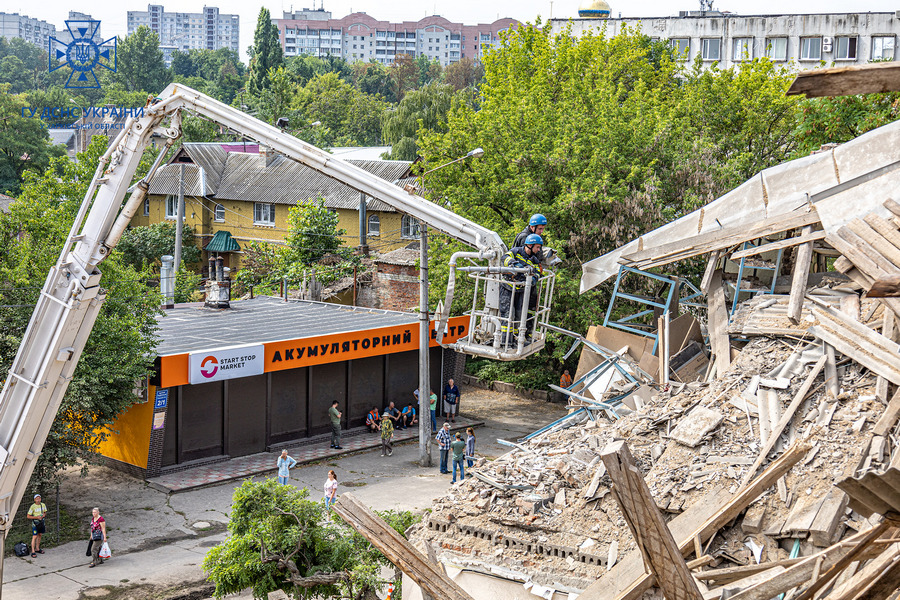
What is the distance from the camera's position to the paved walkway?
Result: 2384cm

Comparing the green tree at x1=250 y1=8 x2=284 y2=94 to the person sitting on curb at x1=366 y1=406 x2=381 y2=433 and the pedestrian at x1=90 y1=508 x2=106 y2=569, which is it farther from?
the pedestrian at x1=90 y1=508 x2=106 y2=569

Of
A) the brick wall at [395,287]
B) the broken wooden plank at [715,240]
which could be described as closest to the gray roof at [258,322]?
the brick wall at [395,287]

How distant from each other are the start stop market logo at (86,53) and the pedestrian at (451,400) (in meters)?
94.0

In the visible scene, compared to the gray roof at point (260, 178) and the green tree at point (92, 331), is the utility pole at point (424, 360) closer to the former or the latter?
the green tree at point (92, 331)

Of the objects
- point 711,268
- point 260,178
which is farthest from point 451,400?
point 260,178

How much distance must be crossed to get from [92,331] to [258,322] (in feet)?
32.4

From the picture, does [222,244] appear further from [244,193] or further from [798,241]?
[798,241]

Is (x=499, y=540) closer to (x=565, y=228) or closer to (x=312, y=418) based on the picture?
(x=312, y=418)

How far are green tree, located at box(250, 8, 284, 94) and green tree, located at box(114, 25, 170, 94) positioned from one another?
26.9 m

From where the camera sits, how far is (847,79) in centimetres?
465

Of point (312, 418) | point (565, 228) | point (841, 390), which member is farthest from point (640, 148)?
point (841, 390)

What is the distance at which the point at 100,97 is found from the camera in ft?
425

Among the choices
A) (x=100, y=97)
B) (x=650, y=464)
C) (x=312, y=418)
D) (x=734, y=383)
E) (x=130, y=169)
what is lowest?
(x=312, y=418)

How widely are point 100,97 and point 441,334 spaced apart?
416 ft
